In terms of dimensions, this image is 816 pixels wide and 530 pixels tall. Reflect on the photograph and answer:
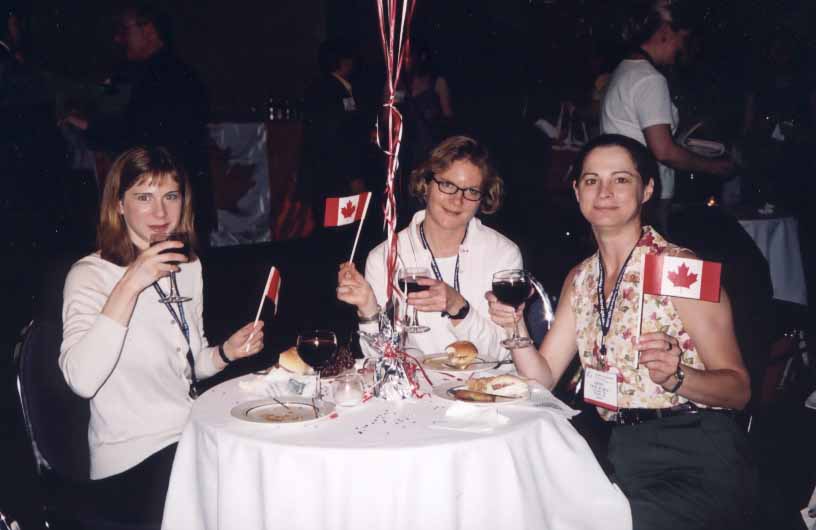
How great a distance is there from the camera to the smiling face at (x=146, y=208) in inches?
96.9

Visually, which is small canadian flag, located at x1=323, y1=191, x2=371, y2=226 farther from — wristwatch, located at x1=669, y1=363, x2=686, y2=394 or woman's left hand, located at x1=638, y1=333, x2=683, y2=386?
wristwatch, located at x1=669, y1=363, x2=686, y2=394

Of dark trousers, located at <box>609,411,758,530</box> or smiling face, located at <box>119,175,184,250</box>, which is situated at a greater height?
smiling face, located at <box>119,175,184,250</box>

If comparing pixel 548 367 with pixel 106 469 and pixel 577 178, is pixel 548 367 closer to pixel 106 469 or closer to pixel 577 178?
pixel 577 178

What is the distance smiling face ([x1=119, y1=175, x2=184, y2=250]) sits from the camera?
8.07 feet

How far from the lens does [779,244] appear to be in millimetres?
4910

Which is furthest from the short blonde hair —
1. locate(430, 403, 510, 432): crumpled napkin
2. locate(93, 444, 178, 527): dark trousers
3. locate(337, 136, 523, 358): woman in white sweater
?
locate(93, 444, 178, 527): dark trousers

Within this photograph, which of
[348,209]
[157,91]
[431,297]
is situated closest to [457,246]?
[431,297]

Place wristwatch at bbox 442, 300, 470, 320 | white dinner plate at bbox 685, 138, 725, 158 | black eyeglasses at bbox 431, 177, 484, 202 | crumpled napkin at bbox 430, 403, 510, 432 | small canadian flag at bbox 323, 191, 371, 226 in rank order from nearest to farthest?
1. crumpled napkin at bbox 430, 403, 510, 432
2. small canadian flag at bbox 323, 191, 371, 226
3. wristwatch at bbox 442, 300, 470, 320
4. black eyeglasses at bbox 431, 177, 484, 202
5. white dinner plate at bbox 685, 138, 725, 158

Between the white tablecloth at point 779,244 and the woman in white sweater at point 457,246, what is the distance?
253 cm

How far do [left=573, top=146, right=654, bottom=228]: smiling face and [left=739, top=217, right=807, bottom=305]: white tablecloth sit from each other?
2.78 m

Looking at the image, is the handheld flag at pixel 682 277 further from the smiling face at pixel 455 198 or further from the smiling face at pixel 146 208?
the smiling face at pixel 146 208

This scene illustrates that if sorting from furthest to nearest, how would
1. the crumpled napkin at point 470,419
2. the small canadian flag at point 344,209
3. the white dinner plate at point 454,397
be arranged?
the small canadian flag at point 344,209 → the white dinner plate at point 454,397 → the crumpled napkin at point 470,419

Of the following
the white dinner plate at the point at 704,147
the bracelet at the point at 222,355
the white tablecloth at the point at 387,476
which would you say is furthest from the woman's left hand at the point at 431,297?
the white dinner plate at the point at 704,147

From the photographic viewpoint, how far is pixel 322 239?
19.7ft
